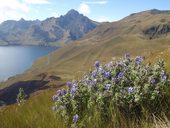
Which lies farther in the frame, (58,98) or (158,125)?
(58,98)

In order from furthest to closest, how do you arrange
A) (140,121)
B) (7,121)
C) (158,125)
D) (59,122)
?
(7,121) < (59,122) < (140,121) < (158,125)

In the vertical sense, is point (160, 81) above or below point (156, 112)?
above

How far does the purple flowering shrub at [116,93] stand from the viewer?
629cm

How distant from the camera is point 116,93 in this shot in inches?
244

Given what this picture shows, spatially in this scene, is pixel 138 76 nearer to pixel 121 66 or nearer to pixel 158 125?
pixel 121 66

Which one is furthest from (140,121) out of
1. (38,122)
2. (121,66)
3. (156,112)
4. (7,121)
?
(7,121)

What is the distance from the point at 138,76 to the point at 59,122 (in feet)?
5.75

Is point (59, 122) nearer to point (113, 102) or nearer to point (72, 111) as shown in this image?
point (72, 111)

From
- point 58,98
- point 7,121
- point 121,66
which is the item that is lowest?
point 7,121

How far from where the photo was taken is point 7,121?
24.1 feet

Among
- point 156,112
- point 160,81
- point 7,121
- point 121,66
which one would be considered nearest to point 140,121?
point 156,112

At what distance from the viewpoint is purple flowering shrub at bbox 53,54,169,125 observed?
20.6ft

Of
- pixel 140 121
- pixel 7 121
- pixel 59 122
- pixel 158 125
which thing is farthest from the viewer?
pixel 7 121

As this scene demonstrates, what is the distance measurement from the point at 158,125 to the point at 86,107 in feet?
5.42
